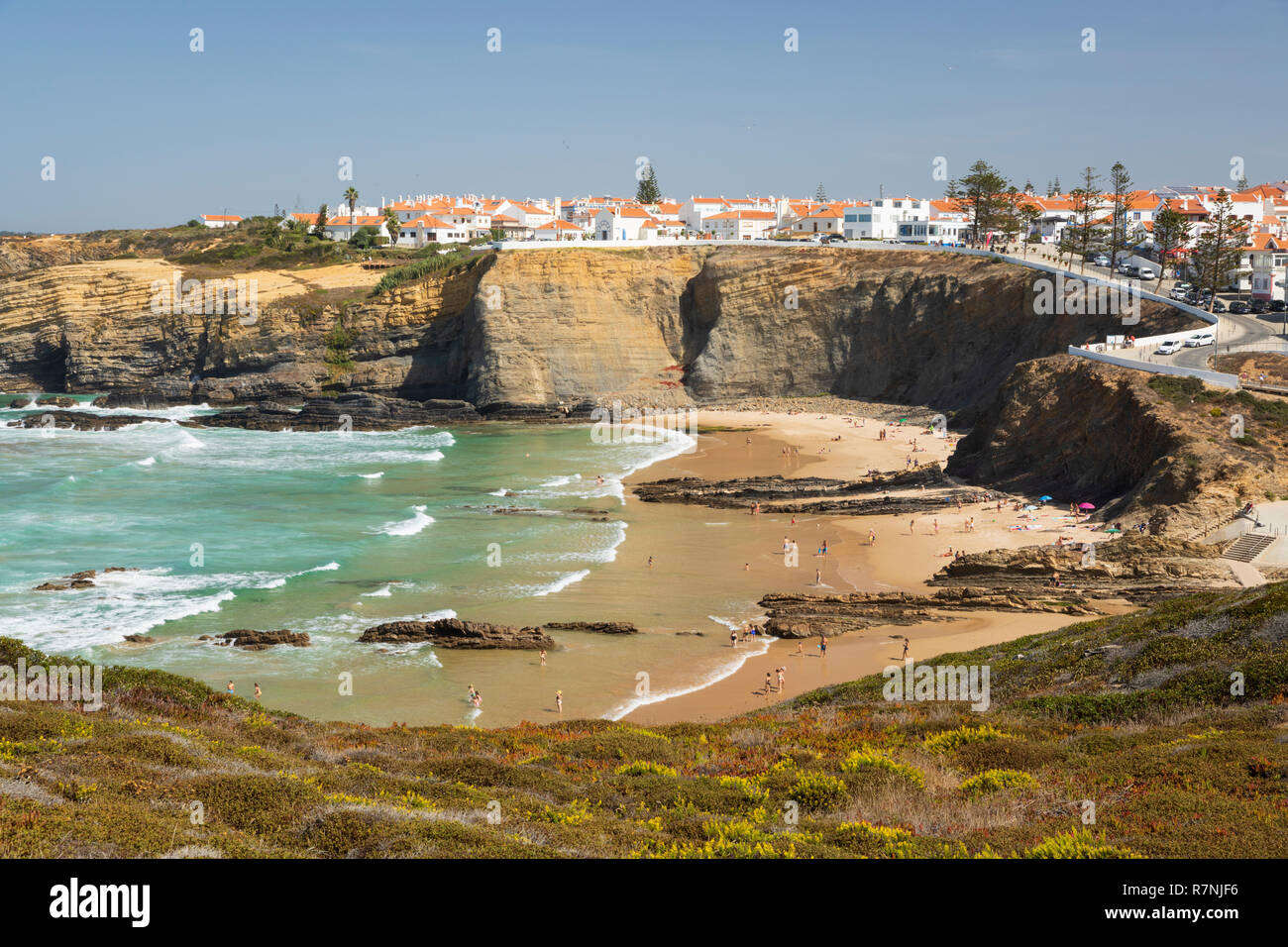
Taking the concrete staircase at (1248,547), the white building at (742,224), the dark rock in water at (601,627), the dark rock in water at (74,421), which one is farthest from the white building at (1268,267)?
the dark rock in water at (74,421)

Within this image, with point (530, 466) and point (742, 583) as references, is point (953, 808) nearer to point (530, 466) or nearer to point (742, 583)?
point (742, 583)

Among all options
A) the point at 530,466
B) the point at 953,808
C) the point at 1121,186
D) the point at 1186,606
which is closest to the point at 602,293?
the point at 530,466

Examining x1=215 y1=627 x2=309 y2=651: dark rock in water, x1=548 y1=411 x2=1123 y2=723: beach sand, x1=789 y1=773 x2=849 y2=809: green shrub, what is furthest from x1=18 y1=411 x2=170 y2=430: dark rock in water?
x1=789 y1=773 x2=849 y2=809: green shrub

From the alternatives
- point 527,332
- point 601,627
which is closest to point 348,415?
point 527,332

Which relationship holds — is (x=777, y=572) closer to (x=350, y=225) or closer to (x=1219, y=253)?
(x=1219, y=253)

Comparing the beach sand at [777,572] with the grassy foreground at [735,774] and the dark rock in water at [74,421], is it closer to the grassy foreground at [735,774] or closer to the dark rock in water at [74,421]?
the grassy foreground at [735,774]

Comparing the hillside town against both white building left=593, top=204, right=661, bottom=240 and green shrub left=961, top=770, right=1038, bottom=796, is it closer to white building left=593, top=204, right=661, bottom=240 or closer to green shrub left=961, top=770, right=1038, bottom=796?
white building left=593, top=204, right=661, bottom=240
